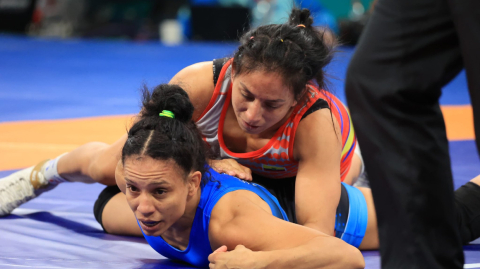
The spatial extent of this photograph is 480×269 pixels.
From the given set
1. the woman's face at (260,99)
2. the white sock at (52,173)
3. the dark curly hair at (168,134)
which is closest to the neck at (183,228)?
the dark curly hair at (168,134)

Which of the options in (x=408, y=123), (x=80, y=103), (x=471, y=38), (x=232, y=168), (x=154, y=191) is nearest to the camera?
(x=471, y=38)

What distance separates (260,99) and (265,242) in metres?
0.57

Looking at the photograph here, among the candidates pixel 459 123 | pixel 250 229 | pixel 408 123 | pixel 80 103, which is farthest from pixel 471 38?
pixel 80 103

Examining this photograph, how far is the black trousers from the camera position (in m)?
1.55

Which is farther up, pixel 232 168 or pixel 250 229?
pixel 232 168

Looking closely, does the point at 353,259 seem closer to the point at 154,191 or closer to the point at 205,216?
the point at 205,216

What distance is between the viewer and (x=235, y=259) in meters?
2.08

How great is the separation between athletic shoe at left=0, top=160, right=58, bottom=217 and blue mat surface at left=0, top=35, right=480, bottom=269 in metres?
0.07

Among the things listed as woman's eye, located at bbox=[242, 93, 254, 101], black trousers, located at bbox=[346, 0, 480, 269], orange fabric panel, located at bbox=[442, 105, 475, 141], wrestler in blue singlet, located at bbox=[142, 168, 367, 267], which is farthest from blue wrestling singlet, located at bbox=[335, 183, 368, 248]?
orange fabric panel, located at bbox=[442, 105, 475, 141]

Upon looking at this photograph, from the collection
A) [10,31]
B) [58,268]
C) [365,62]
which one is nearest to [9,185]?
[58,268]

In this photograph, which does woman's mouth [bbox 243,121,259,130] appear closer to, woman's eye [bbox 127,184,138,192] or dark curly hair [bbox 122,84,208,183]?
dark curly hair [bbox 122,84,208,183]

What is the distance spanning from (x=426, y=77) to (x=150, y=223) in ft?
3.74

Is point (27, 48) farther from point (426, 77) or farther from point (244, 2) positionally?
point (426, 77)

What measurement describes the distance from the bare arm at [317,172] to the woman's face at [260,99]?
155 millimetres
